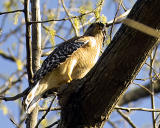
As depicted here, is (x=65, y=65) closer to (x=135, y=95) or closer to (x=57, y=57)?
(x=57, y=57)

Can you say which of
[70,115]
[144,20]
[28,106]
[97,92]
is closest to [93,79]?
[97,92]

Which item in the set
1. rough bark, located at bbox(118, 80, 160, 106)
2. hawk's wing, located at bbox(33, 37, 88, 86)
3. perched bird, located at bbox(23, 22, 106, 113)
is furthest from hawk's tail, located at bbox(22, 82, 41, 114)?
rough bark, located at bbox(118, 80, 160, 106)

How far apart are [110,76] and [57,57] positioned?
1.92m

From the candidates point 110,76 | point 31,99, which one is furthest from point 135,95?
point 110,76

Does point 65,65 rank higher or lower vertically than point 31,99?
higher

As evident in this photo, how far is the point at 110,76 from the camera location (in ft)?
9.91

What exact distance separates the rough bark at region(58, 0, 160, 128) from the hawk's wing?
1.15 meters

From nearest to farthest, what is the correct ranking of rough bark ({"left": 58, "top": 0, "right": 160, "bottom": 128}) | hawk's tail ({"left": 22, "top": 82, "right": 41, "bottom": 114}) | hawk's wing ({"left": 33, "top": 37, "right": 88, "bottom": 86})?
rough bark ({"left": 58, "top": 0, "right": 160, "bottom": 128})
hawk's tail ({"left": 22, "top": 82, "right": 41, "bottom": 114})
hawk's wing ({"left": 33, "top": 37, "right": 88, "bottom": 86})

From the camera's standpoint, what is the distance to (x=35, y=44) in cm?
459

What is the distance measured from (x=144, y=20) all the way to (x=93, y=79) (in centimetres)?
72

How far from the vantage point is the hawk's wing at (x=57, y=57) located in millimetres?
4495

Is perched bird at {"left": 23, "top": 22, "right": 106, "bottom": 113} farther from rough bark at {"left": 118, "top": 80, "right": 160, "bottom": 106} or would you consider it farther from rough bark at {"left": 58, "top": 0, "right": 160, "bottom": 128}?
rough bark at {"left": 118, "top": 80, "right": 160, "bottom": 106}

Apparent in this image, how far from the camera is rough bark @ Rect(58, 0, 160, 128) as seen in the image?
2.81 m

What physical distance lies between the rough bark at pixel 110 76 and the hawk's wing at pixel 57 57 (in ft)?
3.76
